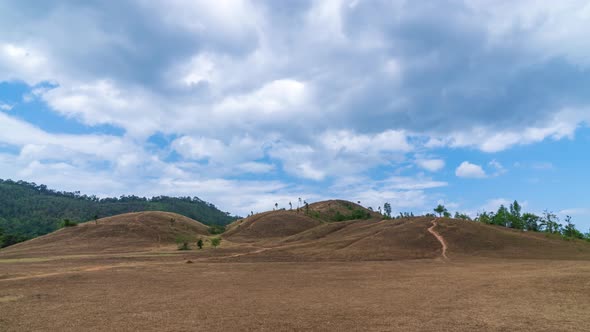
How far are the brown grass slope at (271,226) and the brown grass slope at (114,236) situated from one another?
15872mm

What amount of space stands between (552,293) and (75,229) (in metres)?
119

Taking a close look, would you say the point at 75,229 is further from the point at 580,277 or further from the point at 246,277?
the point at 580,277

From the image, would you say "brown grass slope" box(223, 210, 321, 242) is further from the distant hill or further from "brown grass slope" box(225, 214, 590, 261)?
"brown grass slope" box(225, 214, 590, 261)

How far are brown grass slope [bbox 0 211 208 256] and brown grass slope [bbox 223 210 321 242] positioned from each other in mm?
15872

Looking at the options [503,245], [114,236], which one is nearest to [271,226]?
[114,236]

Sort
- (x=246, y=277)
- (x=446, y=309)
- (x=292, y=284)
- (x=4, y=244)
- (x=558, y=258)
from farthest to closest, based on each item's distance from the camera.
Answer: (x=4, y=244) → (x=558, y=258) → (x=246, y=277) → (x=292, y=284) → (x=446, y=309)

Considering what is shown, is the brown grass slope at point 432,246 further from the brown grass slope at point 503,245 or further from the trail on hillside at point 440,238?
the trail on hillside at point 440,238

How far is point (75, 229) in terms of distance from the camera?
355 ft

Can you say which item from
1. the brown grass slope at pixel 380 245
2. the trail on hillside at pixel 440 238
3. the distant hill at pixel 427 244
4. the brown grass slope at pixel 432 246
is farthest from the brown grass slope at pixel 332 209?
the brown grass slope at pixel 432 246

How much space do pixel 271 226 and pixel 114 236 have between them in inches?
1873

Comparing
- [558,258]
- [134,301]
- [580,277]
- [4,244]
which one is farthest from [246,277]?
[4,244]

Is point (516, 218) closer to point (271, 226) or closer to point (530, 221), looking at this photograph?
point (530, 221)

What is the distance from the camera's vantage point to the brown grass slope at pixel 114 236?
85062 mm

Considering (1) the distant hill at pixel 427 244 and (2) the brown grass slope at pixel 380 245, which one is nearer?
(1) the distant hill at pixel 427 244
